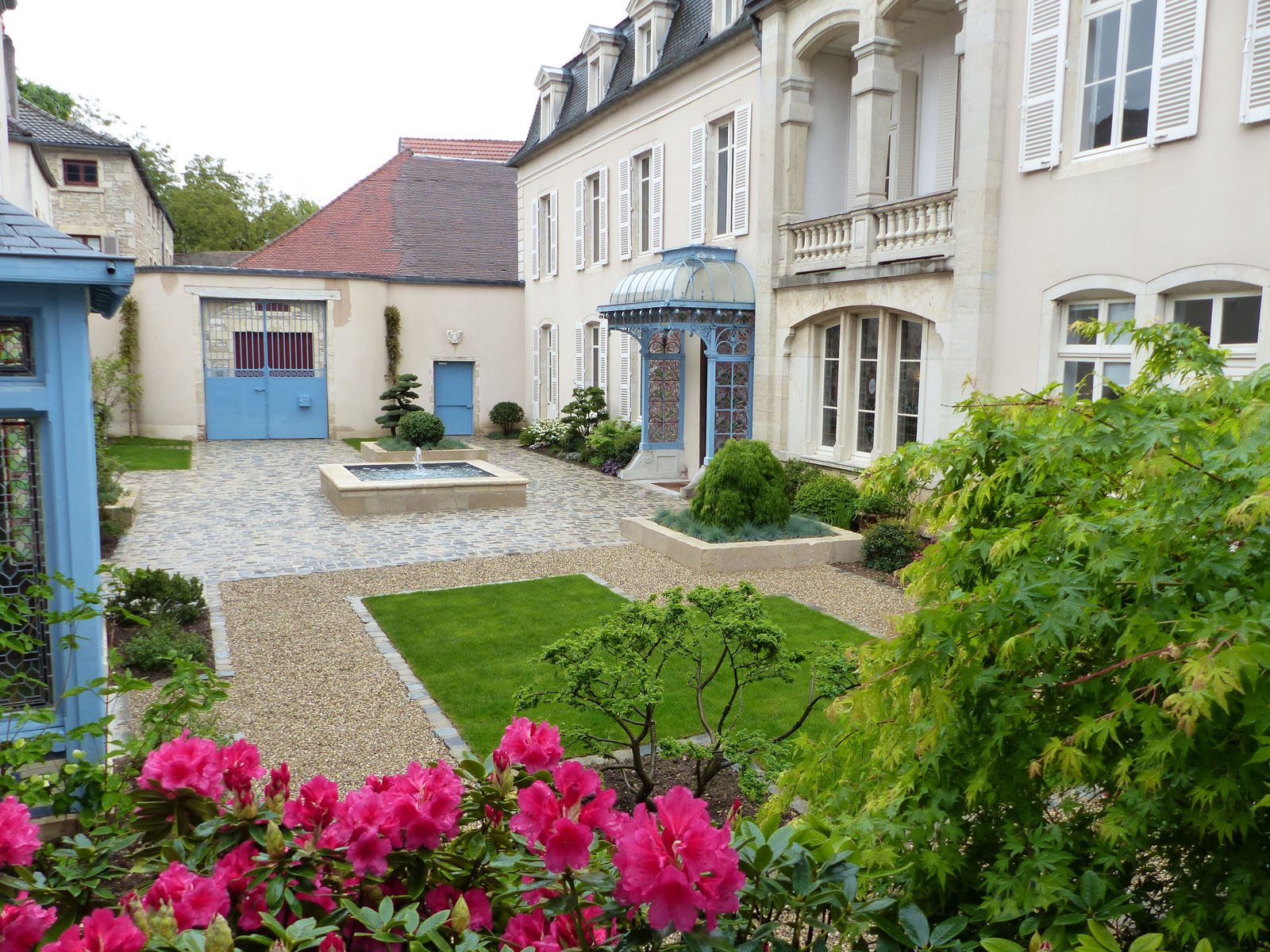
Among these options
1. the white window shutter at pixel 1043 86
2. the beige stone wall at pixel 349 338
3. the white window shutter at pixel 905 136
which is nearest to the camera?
the white window shutter at pixel 1043 86

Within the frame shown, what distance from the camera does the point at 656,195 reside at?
18531 millimetres

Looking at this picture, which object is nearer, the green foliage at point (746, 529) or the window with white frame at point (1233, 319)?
the window with white frame at point (1233, 319)

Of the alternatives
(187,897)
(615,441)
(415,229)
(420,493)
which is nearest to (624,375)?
(615,441)

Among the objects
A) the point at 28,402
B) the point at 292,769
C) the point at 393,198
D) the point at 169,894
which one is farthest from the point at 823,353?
the point at 393,198

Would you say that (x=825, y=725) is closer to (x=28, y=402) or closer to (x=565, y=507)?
(x=28, y=402)

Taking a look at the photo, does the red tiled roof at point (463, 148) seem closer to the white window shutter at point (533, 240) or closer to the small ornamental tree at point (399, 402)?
the white window shutter at point (533, 240)

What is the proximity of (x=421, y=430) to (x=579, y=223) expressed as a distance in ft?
20.1

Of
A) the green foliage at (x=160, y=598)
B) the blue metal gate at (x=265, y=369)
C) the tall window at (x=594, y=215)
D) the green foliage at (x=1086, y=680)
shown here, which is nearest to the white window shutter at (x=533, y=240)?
the tall window at (x=594, y=215)

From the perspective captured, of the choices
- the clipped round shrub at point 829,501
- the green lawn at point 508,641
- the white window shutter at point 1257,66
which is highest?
the white window shutter at point 1257,66

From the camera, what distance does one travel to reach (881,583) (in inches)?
404

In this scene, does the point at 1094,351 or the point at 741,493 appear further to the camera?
the point at 741,493

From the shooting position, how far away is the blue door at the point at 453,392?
2611cm

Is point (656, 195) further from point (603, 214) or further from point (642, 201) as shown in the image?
point (603, 214)

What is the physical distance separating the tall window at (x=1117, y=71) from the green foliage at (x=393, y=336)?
60.1 ft
